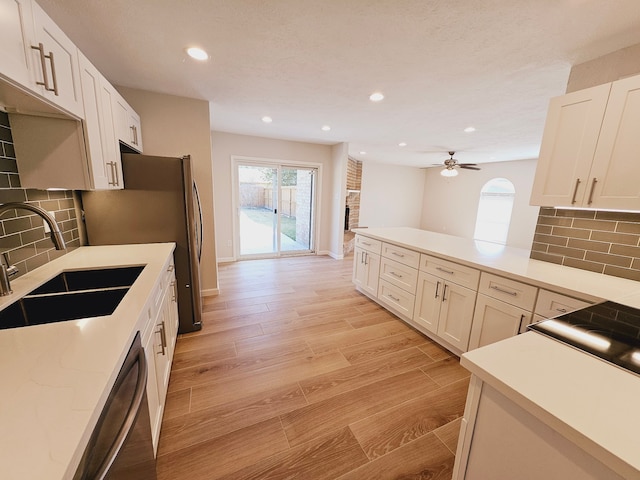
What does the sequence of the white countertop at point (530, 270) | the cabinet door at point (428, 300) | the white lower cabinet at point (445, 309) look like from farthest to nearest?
the cabinet door at point (428, 300) < the white lower cabinet at point (445, 309) < the white countertop at point (530, 270)

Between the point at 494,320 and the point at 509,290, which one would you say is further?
the point at 494,320

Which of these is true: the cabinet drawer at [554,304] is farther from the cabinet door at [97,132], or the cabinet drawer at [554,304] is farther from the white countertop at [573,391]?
the cabinet door at [97,132]

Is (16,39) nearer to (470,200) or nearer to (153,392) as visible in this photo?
(153,392)

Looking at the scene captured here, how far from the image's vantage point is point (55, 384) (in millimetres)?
696

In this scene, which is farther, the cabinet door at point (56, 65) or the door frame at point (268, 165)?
the door frame at point (268, 165)

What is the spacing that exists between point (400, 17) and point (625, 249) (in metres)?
2.15

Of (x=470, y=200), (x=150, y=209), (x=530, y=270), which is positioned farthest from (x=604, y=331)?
(x=470, y=200)

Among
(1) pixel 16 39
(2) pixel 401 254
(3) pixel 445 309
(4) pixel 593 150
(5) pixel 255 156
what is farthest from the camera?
(5) pixel 255 156

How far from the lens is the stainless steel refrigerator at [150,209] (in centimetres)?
210

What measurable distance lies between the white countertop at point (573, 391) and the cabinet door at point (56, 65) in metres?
2.07

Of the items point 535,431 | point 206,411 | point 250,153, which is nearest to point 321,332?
point 206,411

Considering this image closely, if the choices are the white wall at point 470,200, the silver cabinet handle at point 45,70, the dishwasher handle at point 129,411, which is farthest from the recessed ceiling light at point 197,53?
the white wall at point 470,200

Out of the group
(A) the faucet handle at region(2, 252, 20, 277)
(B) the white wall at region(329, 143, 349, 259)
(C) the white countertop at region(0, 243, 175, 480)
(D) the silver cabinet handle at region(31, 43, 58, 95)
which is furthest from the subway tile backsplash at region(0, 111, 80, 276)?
(B) the white wall at region(329, 143, 349, 259)

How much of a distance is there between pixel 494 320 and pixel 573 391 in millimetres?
1366
